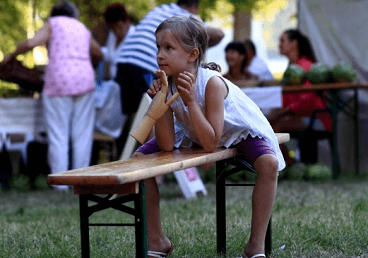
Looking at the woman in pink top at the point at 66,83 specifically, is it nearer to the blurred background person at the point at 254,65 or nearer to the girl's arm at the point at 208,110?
the blurred background person at the point at 254,65

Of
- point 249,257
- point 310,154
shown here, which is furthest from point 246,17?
point 249,257

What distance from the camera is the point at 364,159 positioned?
8984 mm

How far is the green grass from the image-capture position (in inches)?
148

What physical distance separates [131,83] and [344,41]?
376cm

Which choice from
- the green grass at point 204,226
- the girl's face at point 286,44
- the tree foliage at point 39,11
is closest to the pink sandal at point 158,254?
the green grass at point 204,226

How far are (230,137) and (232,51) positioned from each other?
5.69m

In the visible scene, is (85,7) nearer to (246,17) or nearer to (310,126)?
(246,17)

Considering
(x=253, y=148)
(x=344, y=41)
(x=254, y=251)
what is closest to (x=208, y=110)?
(x=253, y=148)

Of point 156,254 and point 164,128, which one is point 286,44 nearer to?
point 164,128

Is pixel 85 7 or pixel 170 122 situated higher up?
pixel 85 7

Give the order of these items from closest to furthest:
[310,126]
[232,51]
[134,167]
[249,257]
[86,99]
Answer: [134,167] < [249,257] < [86,99] < [310,126] < [232,51]

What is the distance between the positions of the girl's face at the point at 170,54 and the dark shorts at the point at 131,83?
312cm

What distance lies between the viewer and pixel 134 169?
8.16 ft

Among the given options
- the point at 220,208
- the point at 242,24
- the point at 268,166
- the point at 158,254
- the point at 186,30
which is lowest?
the point at 158,254
